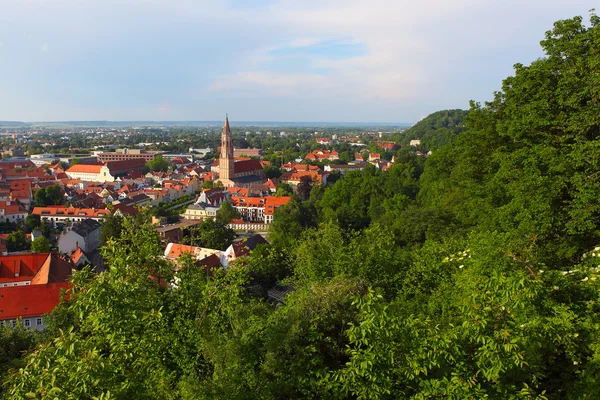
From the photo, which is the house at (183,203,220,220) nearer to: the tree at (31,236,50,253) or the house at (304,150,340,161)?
the tree at (31,236,50,253)

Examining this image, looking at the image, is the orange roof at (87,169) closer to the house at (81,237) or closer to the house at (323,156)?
the house at (81,237)

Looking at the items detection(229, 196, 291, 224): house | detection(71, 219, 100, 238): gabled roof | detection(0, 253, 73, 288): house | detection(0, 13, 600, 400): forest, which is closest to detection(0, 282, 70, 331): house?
detection(0, 253, 73, 288): house

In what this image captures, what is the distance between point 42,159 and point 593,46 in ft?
390

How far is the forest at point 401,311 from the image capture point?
4.83 m

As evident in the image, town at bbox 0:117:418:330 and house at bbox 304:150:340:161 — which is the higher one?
house at bbox 304:150:340:161

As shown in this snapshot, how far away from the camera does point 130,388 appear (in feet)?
15.4

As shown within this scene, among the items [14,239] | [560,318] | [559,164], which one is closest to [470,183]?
[559,164]

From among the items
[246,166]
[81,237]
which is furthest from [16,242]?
[246,166]

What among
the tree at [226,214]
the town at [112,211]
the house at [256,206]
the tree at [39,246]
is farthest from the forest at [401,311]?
the house at [256,206]

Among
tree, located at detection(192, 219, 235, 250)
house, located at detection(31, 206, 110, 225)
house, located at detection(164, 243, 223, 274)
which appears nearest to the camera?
house, located at detection(164, 243, 223, 274)

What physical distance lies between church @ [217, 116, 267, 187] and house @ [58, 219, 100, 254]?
2943cm

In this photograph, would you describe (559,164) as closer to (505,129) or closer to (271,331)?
(505,129)

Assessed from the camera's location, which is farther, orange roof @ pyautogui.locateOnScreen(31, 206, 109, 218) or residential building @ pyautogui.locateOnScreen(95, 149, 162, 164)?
residential building @ pyautogui.locateOnScreen(95, 149, 162, 164)

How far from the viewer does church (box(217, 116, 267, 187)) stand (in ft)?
220
